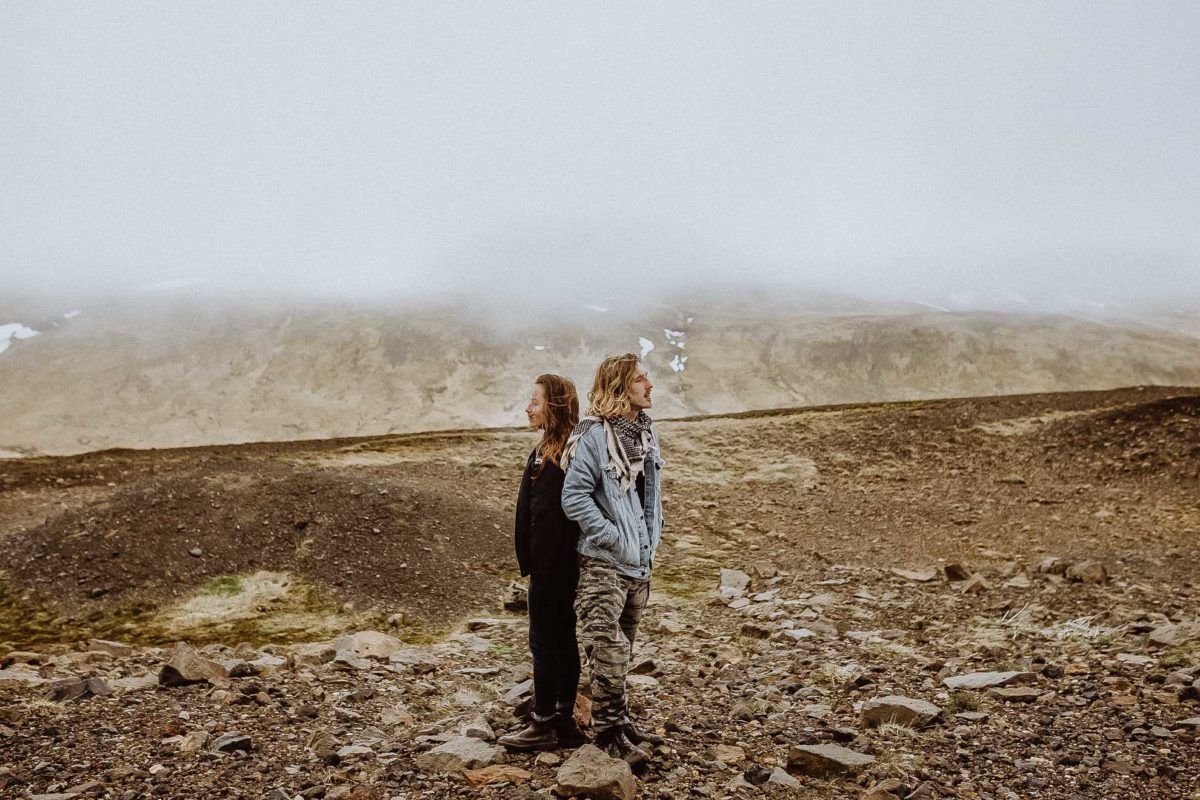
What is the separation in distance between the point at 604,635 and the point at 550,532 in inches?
32.8

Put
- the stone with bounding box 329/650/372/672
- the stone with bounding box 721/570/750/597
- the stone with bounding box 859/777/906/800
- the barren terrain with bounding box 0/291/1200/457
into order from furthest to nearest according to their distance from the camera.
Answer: the barren terrain with bounding box 0/291/1200/457 < the stone with bounding box 721/570/750/597 < the stone with bounding box 329/650/372/672 < the stone with bounding box 859/777/906/800

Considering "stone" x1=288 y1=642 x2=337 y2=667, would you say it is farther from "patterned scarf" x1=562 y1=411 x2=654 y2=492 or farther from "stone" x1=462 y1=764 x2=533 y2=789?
"patterned scarf" x1=562 y1=411 x2=654 y2=492

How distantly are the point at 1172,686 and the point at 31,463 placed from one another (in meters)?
29.8

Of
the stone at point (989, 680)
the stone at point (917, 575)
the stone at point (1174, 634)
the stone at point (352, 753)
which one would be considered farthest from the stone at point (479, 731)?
the stone at point (917, 575)

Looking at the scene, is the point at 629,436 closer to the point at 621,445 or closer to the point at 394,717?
the point at 621,445

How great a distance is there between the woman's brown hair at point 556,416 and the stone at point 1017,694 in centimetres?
482

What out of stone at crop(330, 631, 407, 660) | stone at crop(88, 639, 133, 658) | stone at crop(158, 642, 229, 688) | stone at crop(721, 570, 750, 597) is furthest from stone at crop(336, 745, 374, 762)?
stone at crop(721, 570, 750, 597)

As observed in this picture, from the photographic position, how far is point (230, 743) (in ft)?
20.3

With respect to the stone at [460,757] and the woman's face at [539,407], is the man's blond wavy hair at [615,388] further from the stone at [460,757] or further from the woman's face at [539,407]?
the stone at [460,757]

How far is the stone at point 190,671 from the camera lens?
789 cm

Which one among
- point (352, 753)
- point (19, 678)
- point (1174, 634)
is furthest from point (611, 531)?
point (1174, 634)

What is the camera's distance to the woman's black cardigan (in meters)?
5.86

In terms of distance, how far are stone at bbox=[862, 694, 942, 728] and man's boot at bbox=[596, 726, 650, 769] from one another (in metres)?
2.26

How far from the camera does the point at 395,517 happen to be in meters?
16.9
